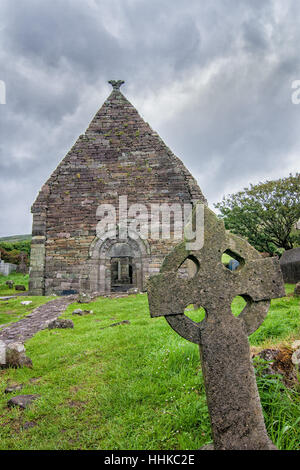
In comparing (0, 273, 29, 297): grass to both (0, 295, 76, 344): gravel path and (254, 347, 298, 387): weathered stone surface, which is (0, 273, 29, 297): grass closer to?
(0, 295, 76, 344): gravel path

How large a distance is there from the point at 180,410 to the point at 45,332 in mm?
3691

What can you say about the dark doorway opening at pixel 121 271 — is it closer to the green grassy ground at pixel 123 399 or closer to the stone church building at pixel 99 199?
the stone church building at pixel 99 199

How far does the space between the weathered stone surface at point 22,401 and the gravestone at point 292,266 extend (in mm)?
10004

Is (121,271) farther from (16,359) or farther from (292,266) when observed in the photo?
(16,359)

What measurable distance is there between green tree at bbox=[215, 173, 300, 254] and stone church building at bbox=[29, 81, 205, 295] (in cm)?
976

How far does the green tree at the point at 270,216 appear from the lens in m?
19.6

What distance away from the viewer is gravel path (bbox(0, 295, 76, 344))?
16.4ft

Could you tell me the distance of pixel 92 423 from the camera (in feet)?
7.24

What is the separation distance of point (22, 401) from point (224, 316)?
2.11 metres

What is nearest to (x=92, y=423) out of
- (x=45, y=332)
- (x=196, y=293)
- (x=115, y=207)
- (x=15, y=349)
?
(x=196, y=293)

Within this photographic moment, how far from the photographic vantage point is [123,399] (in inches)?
96.3

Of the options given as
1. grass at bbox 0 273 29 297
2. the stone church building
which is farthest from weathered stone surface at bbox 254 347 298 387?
grass at bbox 0 273 29 297

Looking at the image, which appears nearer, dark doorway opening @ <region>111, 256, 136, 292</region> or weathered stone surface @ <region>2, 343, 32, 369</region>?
weathered stone surface @ <region>2, 343, 32, 369</region>

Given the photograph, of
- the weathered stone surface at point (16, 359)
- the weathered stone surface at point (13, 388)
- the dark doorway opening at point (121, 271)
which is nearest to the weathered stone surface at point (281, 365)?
the weathered stone surface at point (13, 388)
